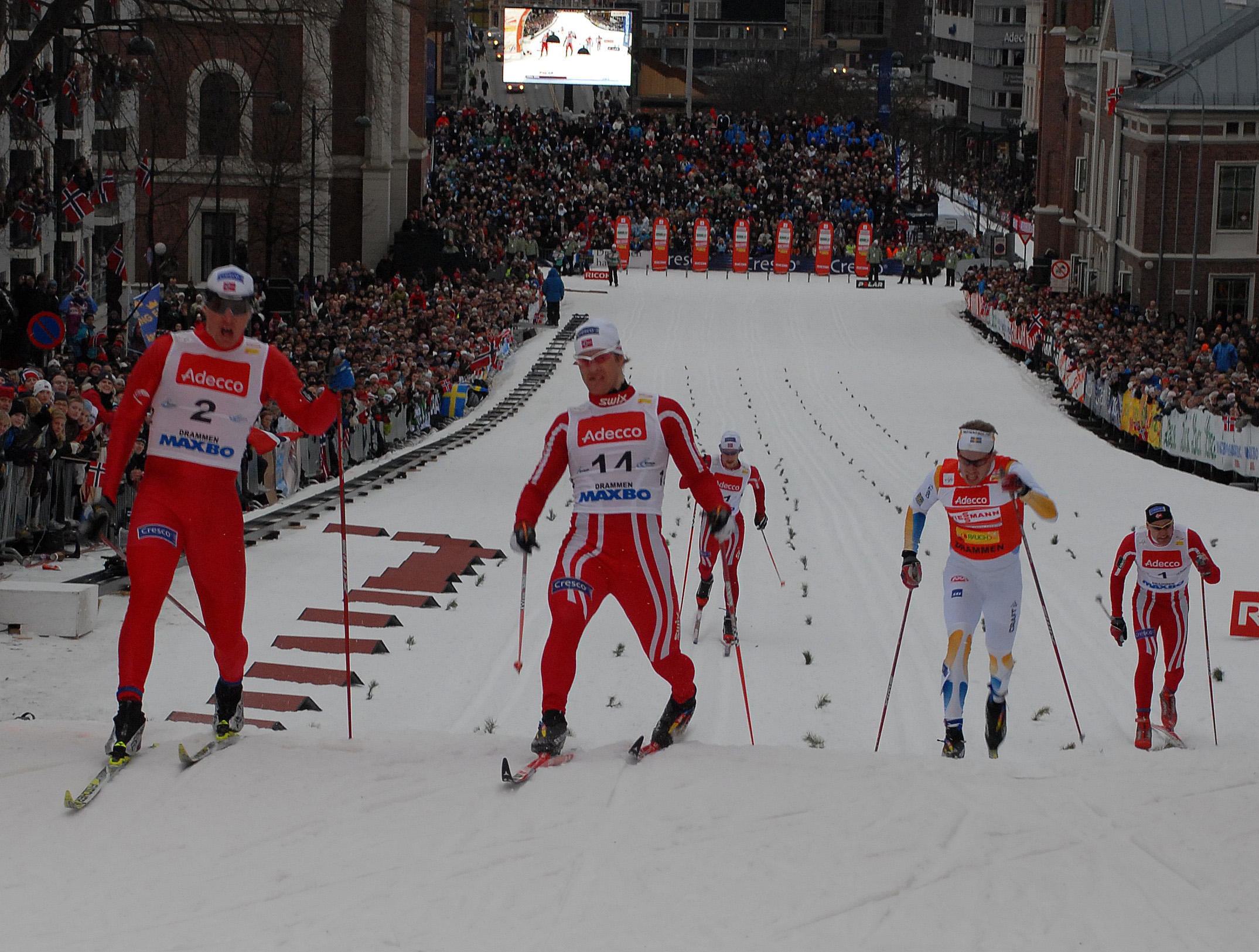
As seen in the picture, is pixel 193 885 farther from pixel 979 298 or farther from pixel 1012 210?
pixel 1012 210

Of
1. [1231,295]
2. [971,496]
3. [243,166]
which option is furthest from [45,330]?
[1231,295]

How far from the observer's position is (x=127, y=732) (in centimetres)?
719

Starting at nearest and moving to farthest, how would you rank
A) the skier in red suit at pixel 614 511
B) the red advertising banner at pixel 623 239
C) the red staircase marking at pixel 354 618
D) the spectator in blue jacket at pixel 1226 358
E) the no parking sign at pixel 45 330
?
the skier in red suit at pixel 614 511 < the red staircase marking at pixel 354 618 < the no parking sign at pixel 45 330 < the spectator in blue jacket at pixel 1226 358 < the red advertising banner at pixel 623 239

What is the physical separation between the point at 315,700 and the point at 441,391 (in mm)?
22265

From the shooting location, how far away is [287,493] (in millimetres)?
20047

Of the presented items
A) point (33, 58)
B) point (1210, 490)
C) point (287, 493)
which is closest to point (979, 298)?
point (1210, 490)

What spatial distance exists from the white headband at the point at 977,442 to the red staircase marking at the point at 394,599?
574 cm

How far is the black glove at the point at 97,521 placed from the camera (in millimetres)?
7531

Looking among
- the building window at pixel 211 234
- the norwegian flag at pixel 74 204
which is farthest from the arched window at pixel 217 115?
the norwegian flag at pixel 74 204

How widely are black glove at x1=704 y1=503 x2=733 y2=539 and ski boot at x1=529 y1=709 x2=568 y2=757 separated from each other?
1048mm

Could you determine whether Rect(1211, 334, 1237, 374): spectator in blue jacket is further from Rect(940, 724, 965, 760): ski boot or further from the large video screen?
the large video screen

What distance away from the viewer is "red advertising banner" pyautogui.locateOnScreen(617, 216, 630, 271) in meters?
60.6

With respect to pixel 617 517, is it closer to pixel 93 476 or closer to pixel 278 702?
pixel 278 702

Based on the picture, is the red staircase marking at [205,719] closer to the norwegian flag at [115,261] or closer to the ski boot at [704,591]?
the ski boot at [704,591]
